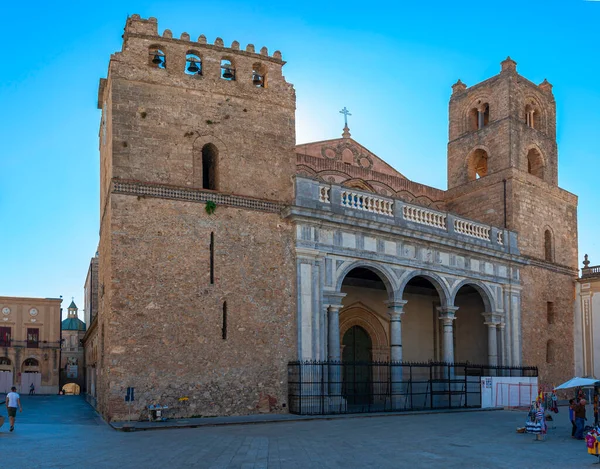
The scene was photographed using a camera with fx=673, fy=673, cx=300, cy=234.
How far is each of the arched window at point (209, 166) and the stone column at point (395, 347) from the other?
7.02 m

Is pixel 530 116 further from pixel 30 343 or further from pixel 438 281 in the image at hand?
pixel 30 343

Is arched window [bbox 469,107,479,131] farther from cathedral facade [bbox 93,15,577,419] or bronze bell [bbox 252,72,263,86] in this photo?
bronze bell [bbox 252,72,263,86]

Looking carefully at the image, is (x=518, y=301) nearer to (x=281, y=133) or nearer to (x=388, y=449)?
(x=281, y=133)

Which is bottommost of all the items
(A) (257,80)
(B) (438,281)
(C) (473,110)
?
(B) (438,281)

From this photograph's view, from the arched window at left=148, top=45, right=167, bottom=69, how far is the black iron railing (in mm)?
9324

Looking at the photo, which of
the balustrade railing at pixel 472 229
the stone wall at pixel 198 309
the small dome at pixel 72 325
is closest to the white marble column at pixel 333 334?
the stone wall at pixel 198 309

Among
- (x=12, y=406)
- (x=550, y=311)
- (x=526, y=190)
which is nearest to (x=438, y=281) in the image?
(x=526, y=190)

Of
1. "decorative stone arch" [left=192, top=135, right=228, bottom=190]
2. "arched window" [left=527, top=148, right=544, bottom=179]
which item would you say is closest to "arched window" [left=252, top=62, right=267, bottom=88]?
"decorative stone arch" [left=192, top=135, right=228, bottom=190]

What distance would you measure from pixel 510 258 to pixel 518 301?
6.03 feet

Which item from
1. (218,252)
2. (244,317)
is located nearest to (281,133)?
(218,252)

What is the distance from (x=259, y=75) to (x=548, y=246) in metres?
15.7

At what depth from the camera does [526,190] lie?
92.3ft

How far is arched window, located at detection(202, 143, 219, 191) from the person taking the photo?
1967 centimetres

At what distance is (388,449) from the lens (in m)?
12.4
